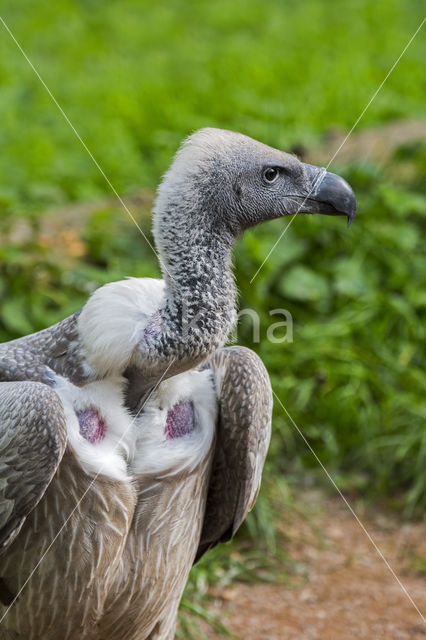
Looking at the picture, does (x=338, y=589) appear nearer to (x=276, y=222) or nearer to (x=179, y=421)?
(x=179, y=421)

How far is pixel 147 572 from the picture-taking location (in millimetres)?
3295

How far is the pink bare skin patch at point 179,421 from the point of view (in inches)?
129

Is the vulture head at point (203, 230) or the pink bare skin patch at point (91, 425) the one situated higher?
the vulture head at point (203, 230)

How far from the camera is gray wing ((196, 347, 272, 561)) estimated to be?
3.31 meters

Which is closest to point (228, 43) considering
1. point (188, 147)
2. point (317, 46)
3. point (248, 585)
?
point (317, 46)

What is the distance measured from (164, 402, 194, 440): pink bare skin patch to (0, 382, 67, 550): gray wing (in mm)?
419

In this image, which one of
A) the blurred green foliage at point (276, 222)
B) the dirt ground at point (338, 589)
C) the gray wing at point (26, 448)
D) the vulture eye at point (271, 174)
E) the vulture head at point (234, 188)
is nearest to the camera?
the gray wing at point (26, 448)

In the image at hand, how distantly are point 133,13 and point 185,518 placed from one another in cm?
1005

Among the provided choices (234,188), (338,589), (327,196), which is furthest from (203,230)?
(338,589)

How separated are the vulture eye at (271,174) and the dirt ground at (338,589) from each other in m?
2.03

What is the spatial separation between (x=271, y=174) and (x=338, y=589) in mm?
2276

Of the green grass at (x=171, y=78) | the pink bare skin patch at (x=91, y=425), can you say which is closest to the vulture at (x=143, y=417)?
the pink bare skin patch at (x=91, y=425)

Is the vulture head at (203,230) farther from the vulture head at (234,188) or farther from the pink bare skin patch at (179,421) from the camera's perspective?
the pink bare skin patch at (179,421)

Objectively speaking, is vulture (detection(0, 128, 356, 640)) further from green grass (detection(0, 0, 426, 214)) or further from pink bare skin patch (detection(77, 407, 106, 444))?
green grass (detection(0, 0, 426, 214))
